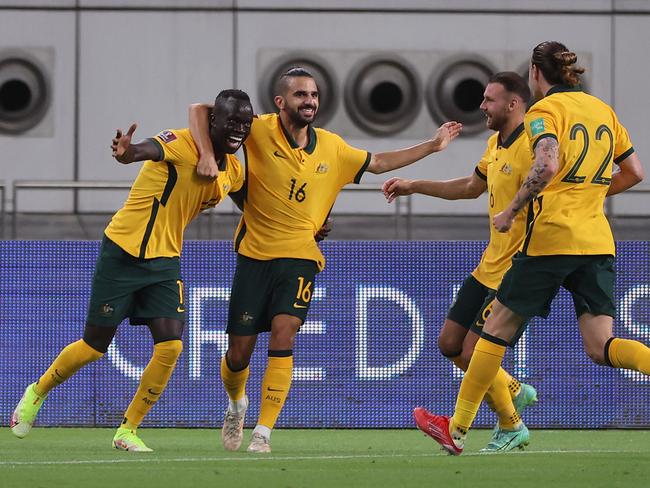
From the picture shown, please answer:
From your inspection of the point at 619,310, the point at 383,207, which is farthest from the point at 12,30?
the point at 619,310

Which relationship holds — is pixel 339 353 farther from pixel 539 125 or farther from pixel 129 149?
pixel 539 125

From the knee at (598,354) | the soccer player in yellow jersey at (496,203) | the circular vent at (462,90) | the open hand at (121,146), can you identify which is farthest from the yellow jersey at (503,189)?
the circular vent at (462,90)

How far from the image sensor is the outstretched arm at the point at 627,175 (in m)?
9.46

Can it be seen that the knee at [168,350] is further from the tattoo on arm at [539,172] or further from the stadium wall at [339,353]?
the tattoo on arm at [539,172]

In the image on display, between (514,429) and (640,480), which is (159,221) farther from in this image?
(640,480)

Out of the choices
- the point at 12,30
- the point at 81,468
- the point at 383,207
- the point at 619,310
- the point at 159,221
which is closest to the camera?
the point at 81,468

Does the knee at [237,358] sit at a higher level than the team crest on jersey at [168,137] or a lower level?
lower

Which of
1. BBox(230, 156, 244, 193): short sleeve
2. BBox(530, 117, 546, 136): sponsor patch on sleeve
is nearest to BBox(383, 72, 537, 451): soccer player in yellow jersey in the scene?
BBox(230, 156, 244, 193): short sleeve

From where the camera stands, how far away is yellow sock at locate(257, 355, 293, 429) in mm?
9961

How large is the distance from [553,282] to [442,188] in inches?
63.2

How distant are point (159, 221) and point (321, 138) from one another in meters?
1.14

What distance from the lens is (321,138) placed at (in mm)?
10352

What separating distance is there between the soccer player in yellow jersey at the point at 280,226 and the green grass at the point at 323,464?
63 centimetres

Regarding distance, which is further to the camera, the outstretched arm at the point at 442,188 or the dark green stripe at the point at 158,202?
the outstretched arm at the point at 442,188
